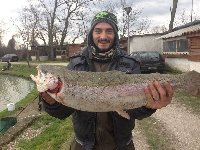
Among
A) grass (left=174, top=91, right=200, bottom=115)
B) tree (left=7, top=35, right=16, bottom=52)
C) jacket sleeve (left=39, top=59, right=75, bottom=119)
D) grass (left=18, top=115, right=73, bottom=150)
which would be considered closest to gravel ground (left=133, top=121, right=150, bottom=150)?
grass (left=18, top=115, right=73, bottom=150)

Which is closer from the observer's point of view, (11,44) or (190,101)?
(190,101)

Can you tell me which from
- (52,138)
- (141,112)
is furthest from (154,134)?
(141,112)

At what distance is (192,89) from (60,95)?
1643 mm

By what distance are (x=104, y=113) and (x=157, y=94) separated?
0.71 metres

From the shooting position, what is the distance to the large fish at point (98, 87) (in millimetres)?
4023

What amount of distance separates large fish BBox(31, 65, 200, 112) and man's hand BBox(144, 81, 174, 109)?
6cm

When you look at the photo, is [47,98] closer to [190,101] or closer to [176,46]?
[190,101]

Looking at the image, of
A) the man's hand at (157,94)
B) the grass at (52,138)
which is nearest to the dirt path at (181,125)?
the grass at (52,138)

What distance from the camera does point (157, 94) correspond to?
4137mm

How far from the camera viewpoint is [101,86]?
4152mm

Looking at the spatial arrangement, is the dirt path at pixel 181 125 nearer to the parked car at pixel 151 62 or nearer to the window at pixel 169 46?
the parked car at pixel 151 62

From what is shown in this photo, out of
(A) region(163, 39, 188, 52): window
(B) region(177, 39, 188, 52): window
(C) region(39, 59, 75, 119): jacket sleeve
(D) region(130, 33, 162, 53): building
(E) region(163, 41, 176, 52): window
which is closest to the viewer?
(C) region(39, 59, 75, 119): jacket sleeve

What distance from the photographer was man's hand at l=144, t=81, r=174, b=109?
415cm

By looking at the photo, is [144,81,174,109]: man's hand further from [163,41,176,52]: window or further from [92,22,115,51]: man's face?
[163,41,176,52]: window
